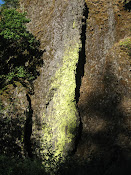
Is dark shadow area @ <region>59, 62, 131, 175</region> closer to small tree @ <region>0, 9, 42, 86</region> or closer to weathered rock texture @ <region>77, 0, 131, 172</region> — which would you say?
weathered rock texture @ <region>77, 0, 131, 172</region>

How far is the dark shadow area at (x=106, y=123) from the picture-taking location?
6.35 meters

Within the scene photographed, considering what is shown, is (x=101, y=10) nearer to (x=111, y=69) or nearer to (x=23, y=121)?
(x=111, y=69)

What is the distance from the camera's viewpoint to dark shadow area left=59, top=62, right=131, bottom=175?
635cm

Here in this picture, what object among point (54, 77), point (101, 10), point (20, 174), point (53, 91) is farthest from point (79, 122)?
point (101, 10)

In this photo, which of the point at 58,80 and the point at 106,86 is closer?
the point at 106,86

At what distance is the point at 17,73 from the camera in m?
8.56

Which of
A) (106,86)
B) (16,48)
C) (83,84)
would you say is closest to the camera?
(106,86)

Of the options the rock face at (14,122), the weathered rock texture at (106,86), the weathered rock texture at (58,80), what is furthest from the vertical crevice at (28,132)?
the weathered rock texture at (106,86)

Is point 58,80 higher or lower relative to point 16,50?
→ lower

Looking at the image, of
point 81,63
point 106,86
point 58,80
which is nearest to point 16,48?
point 58,80

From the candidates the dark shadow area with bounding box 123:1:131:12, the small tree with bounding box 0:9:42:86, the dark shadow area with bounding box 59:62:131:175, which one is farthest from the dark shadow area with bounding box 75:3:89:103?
the small tree with bounding box 0:9:42:86

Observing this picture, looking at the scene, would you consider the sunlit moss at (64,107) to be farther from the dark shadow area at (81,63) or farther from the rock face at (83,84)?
the dark shadow area at (81,63)

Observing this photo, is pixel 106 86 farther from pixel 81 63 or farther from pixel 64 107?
pixel 64 107

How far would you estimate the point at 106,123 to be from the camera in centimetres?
688
